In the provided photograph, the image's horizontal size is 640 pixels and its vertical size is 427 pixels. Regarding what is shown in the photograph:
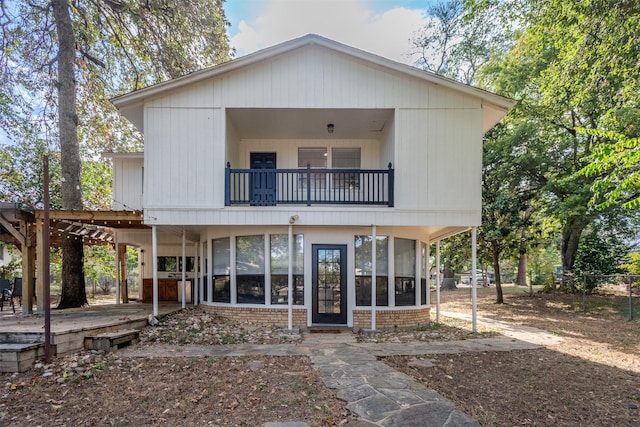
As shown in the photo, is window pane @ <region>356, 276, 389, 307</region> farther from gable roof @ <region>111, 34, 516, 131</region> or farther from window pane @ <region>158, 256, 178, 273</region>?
window pane @ <region>158, 256, 178, 273</region>

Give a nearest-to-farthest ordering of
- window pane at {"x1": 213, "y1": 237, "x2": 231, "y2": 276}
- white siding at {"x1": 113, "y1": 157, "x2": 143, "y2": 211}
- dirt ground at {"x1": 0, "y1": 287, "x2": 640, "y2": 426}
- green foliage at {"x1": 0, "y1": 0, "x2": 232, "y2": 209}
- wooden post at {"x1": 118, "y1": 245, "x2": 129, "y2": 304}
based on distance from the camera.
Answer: dirt ground at {"x1": 0, "y1": 287, "x2": 640, "y2": 426}
window pane at {"x1": 213, "y1": 237, "x2": 231, "y2": 276}
white siding at {"x1": 113, "y1": 157, "x2": 143, "y2": 211}
green foliage at {"x1": 0, "y1": 0, "x2": 232, "y2": 209}
wooden post at {"x1": 118, "y1": 245, "x2": 129, "y2": 304}

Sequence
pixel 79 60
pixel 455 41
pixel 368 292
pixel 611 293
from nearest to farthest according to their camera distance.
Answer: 1. pixel 368 292
2. pixel 79 60
3. pixel 611 293
4. pixel 455 41

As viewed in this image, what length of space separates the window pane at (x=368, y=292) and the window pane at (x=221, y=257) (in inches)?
137

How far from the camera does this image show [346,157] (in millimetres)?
10156

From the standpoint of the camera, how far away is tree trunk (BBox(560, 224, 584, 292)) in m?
13.8

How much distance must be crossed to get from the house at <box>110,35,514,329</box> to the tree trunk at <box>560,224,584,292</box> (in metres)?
8.81

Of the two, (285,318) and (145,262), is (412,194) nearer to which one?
(285,318)

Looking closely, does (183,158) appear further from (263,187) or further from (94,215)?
(94,215)

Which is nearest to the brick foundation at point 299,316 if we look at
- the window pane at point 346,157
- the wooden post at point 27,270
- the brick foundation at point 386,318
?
the brick foundation at point 386,318

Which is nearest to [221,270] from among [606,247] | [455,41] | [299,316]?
[299,316]

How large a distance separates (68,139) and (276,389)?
1027 cm

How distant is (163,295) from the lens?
39.1ft

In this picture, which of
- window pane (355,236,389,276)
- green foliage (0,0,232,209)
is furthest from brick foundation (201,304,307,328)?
green foliage (0,0,232,209)

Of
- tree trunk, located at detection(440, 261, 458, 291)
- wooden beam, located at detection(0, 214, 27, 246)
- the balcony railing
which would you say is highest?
the balcony railing
